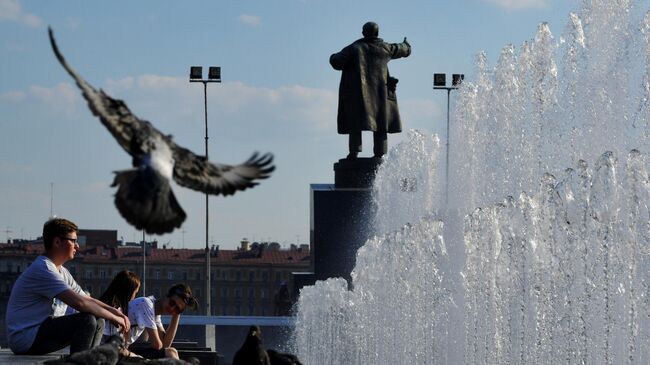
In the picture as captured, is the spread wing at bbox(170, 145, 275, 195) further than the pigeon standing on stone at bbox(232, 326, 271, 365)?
No

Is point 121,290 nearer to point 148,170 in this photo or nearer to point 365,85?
point 148,170

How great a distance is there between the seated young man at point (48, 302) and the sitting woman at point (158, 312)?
0.81 metres

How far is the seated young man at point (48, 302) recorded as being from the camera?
23.1ft

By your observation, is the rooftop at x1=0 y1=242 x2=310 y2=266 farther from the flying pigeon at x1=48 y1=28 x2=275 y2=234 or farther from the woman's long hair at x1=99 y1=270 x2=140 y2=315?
the flying pigeon at x1=48 y1=28 x2=275 y2=234

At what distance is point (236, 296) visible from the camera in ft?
360

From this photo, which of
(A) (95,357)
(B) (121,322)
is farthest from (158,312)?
(A) (95,357)

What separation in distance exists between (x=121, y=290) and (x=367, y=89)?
14.0 m

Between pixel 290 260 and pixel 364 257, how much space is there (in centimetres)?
8596

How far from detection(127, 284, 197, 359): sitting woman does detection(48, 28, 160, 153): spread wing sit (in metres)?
2.70

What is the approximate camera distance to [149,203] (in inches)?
205

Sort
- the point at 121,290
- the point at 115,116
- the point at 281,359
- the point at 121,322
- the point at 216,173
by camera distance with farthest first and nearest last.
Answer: the point at 121,290 → the point at 121,322 → the point at 281,359 → the point at 216,173 → the point at 115,116

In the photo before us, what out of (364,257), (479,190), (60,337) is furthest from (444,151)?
(60,337)

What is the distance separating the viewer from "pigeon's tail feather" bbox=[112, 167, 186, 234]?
17.1 ft

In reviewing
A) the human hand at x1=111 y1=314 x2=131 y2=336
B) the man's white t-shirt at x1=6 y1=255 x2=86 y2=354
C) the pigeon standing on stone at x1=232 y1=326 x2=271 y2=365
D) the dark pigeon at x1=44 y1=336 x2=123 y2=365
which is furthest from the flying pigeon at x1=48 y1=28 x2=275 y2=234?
the man's white t-shirt at x1=6 y1=255 x2=86 y2=354
